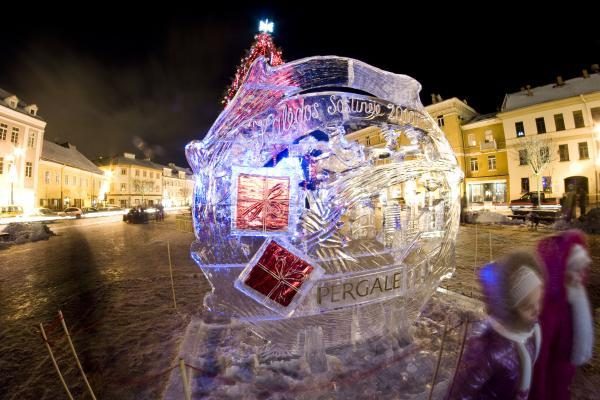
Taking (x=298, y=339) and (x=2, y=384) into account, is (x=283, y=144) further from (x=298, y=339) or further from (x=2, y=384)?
(x=2, y=384)

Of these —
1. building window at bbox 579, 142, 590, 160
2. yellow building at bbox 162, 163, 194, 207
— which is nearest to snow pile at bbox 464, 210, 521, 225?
building window at bbox 579, 142, 590, 160

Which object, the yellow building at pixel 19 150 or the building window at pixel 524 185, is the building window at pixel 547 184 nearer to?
the building window at pixel 524 185

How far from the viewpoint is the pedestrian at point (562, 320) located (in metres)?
1.81

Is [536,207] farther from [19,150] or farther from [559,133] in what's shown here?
[19,150]

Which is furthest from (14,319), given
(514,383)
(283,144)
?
(514,383)

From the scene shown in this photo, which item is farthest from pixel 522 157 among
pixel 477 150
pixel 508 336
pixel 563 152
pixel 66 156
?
pixel 66 156

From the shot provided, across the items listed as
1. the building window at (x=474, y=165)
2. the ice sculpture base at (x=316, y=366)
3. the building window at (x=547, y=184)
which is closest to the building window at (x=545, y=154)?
the building window at (x=547, y=184)

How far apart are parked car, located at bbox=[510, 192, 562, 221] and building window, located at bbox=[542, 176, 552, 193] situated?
109cm

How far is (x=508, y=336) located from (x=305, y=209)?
2.03 meters

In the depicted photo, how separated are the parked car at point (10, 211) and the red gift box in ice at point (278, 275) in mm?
32687

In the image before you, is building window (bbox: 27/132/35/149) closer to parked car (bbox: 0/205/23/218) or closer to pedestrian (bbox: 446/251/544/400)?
parked car (bbox: 0/205/23/218)

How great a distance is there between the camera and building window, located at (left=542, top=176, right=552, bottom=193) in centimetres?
2641

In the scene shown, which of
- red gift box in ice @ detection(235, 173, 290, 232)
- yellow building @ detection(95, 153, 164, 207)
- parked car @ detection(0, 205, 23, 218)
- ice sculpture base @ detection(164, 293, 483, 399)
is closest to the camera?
ice sculpture base @ detection(164, 293, 483, 399)

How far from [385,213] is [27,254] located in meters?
14.0
